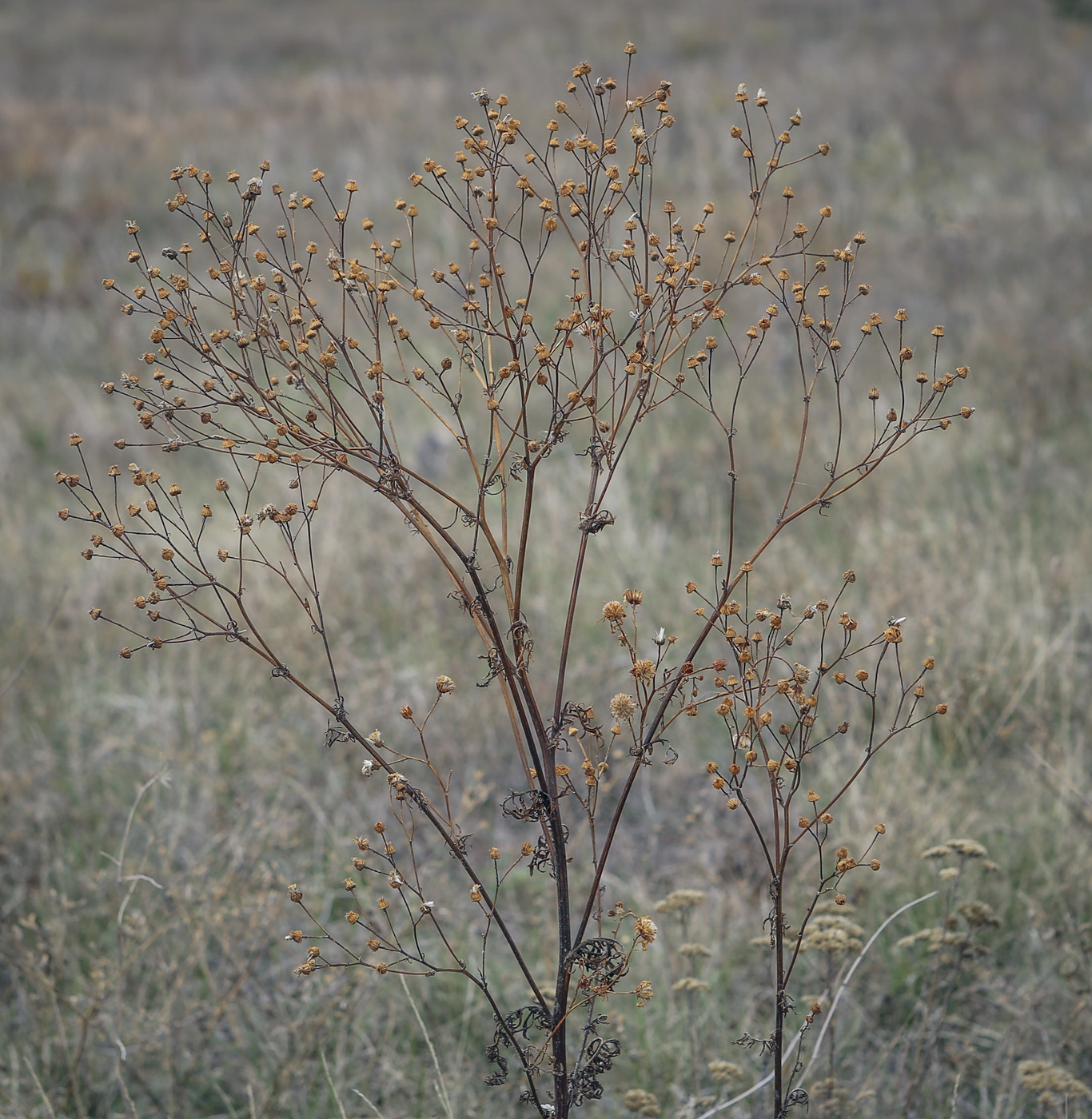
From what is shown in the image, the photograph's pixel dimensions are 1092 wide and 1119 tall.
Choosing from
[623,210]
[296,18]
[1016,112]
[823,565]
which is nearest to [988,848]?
[823,565]

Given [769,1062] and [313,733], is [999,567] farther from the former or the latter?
[313,733]

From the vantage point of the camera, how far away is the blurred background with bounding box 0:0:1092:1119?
2389 millimetres

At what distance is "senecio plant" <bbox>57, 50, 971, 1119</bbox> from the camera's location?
Result: 141cm

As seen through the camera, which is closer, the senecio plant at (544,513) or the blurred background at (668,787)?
the senecio plant at (544,513)

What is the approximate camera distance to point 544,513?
4723mm

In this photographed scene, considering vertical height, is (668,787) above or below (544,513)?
below

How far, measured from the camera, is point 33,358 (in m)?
7.69

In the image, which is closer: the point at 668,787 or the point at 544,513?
the point at 668,787

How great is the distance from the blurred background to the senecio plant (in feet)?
0.50

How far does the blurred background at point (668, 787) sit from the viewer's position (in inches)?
94.0

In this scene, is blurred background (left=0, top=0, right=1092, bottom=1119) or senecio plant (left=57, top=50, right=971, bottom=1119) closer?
senecio plant (left=57, top=50, right=971, bottom=1119)

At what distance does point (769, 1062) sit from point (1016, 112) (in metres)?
10.2

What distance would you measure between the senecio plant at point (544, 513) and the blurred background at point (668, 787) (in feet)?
0.50

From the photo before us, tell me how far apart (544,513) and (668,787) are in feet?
5.43
